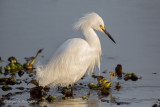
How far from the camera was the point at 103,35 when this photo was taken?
10.5 meters

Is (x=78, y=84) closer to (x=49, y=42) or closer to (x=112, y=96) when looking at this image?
(x=112, y=96)

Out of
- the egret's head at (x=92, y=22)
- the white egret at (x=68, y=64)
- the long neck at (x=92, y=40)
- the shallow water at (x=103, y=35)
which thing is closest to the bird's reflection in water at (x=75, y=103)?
the shallow water at (x=103, y=35)

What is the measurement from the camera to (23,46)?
10.0 m

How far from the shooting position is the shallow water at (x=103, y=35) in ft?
22.6

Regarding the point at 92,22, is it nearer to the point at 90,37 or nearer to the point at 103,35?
the point at 90,37

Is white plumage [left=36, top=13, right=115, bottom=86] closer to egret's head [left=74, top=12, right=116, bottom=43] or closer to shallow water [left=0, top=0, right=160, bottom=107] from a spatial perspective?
egret's head [left=74, top=12, right=116, bottom=43]

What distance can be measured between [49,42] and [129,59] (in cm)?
266

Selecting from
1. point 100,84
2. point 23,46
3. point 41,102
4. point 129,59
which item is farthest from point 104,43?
point 41,102

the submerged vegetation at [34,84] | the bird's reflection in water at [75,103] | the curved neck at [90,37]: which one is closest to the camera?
the bird's reflection in water at [75,103]

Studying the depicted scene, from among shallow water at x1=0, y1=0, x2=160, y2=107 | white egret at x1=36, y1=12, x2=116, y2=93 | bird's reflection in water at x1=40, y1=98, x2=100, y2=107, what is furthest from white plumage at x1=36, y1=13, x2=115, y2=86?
bird's reflection in water at x1=40, y1=98, x2=100, y2=107

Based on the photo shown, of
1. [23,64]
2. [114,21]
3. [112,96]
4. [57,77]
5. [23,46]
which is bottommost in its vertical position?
[112,96]

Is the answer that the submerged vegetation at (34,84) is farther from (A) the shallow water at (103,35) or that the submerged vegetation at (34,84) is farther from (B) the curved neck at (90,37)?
(B) the curved neck at (90,37)

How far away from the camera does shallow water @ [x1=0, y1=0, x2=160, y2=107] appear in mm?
6895

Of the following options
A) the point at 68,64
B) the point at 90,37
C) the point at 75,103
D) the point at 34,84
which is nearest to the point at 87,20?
the point at 90,37
